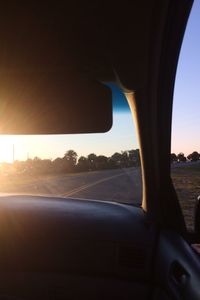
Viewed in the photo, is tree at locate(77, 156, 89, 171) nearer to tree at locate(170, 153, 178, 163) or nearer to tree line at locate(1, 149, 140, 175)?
tree line at locate(1, 149, 140, 175)

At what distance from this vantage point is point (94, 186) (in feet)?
23.2

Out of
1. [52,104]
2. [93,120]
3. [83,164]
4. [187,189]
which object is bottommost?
[187,189]

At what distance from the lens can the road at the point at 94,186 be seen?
5223 mm

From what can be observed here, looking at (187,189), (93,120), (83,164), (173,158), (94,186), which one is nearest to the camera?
(93,120)

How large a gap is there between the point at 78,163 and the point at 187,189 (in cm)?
140

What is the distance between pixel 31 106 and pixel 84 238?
50.7 inches

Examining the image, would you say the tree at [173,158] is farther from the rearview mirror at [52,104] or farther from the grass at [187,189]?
the rearview mirror at [52,104]

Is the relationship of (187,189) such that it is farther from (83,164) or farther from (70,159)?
(70,159)

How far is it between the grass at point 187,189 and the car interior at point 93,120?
0.35 metres

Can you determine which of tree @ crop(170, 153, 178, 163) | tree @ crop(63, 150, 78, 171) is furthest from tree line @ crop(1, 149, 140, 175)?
tree @ crop(170, 153, 178, 163)

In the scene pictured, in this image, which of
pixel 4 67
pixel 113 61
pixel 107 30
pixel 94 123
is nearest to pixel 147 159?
pixel 94 123

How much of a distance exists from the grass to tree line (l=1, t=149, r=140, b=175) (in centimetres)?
49

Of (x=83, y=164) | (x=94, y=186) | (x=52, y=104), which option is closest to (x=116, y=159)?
(x=83, y=164)

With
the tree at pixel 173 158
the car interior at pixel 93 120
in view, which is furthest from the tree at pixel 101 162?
the tree at pixel 173 158
